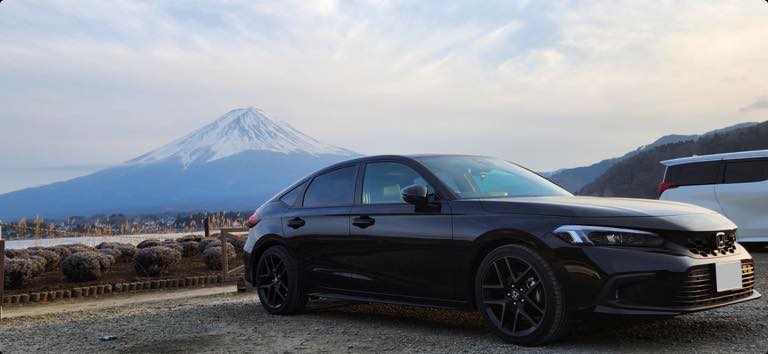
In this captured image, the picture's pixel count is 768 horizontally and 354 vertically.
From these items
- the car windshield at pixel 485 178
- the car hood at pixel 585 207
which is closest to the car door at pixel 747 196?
the car windshield at pixel 485 178

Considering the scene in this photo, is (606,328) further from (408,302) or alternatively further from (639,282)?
(408,302)

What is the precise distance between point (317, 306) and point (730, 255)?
14.1ft

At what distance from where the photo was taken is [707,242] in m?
5.44

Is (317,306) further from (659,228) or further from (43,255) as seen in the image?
(43,255)

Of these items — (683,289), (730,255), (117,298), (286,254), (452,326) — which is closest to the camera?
(683,289)

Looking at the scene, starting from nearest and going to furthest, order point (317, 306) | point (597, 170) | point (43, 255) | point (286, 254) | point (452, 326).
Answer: point (452, 326) < point (286, 254) < point (317, 306) < point (43, 255) < point (597, 170)

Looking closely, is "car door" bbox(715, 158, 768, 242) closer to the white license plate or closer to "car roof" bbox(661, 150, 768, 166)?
"car roof" bbox(661, 150, 768, 166)

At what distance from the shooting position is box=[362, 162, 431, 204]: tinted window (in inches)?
268

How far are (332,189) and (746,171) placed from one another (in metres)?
8.14

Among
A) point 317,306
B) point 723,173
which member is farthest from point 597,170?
point 317,306

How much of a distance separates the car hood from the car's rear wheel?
1.05 ft

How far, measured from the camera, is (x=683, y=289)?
5.18 metres

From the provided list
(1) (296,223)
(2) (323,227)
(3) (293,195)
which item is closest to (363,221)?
(2) (323,227)

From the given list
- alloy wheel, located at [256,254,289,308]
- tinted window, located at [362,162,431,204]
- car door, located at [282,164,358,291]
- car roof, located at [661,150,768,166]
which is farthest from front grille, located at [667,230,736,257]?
car roof, located at [661,150,768,166]
